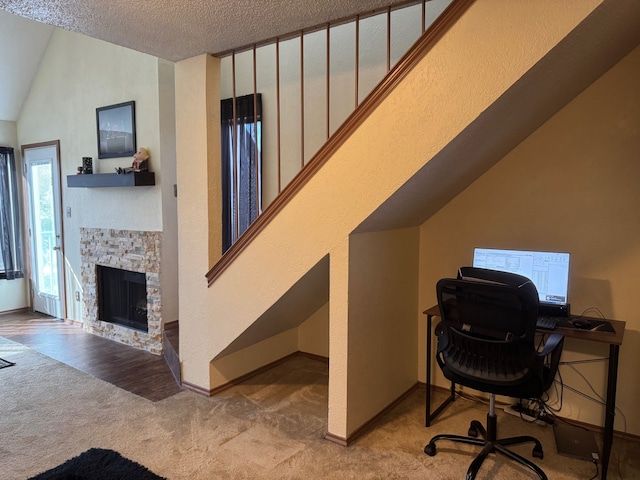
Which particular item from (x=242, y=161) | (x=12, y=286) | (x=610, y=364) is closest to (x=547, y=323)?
(x=610, y=364)

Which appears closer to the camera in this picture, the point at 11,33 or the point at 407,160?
the point at 407,160

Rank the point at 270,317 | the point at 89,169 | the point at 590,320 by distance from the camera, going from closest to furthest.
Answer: the point at 590,320 < the point at 270,317 < the point at 89,169

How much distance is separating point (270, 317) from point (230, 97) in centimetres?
221

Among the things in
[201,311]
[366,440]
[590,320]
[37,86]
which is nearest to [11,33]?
[37,86]

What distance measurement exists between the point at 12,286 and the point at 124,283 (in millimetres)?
2251

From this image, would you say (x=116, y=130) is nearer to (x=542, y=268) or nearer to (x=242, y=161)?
(x=242, y=161)

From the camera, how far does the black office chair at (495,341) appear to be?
2042mm

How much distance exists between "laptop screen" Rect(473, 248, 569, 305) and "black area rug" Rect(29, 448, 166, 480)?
7.42ft

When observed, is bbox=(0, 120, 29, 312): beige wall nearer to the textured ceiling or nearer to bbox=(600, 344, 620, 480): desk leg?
the textured ceiling

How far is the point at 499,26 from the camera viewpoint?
1.83 m

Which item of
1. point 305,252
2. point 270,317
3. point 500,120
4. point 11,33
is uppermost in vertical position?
point 11,33

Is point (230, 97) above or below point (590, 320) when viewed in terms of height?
above

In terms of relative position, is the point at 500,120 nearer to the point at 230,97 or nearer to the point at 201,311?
the point at 201,311

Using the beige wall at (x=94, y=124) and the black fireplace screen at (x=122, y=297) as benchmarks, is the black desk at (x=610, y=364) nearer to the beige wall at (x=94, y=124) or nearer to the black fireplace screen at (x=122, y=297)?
the beige wall at (x=94, y=124)
